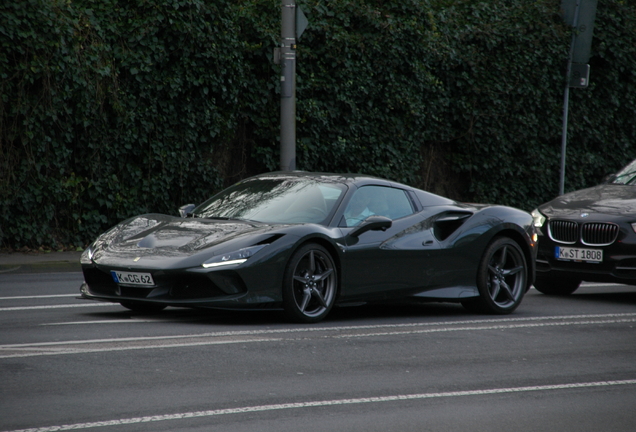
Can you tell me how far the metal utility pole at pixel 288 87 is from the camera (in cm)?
1608

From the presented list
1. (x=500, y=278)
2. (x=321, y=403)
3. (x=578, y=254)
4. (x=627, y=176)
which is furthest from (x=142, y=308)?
(x=627, y=176)

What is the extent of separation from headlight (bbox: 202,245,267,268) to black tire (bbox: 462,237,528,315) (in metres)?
2.77

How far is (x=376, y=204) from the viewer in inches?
366

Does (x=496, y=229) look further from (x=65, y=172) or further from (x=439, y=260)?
(x=65, y=172)

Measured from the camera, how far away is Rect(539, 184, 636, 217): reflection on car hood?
11.1 metres

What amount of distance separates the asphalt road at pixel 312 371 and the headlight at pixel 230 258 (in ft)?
1.75

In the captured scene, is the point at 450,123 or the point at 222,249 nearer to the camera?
the point at 222,249

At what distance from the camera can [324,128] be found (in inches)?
713

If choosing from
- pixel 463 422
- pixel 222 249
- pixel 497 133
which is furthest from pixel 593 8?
pixel 463 422

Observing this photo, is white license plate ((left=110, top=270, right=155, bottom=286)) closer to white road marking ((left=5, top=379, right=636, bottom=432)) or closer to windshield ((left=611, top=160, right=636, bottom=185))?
white road marking ((left=5, top=379, right=636, bottom=432))

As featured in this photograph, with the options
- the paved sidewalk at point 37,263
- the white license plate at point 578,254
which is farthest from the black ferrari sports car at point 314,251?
the paved sidewalk at point 37,263

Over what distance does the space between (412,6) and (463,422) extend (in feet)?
48.1

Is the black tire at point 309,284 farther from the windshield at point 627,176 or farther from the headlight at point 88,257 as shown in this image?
the windshield at point 627,176

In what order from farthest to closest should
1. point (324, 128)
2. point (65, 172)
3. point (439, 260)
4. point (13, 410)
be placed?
point (324, 128), point (65, 172), point (439, 260), point (13, 410)
